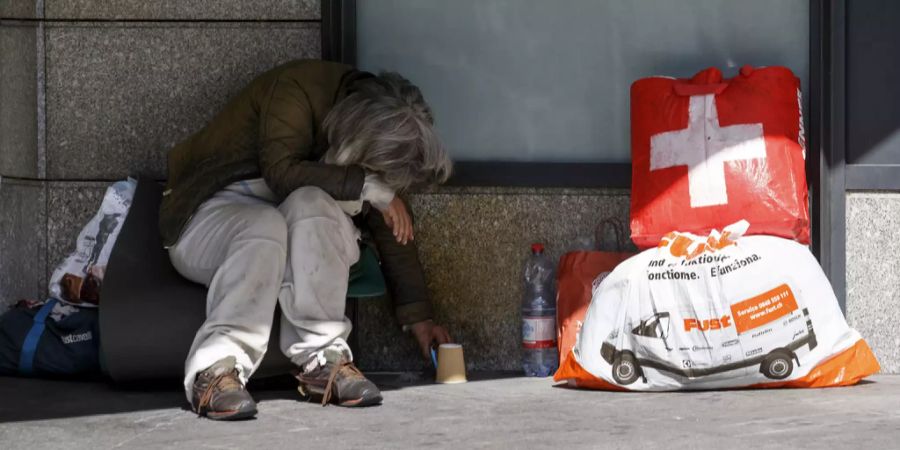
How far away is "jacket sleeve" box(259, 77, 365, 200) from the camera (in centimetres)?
434

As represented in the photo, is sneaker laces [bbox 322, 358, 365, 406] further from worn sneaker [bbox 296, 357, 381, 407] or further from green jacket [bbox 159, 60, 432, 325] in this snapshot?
green jacket [bbox 159, 60, 432, 325]

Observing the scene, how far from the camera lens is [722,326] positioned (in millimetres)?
4246

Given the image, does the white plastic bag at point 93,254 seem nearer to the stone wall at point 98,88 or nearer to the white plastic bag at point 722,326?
the stone wall at point 98,88

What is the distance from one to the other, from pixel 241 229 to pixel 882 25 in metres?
2.40

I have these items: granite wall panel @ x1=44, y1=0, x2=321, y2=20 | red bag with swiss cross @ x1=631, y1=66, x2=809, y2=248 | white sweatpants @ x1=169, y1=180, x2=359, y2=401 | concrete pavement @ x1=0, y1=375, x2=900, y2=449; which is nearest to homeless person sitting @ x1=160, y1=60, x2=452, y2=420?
white sweatpants @ x1=169, y1=180, x2=359, y2=401

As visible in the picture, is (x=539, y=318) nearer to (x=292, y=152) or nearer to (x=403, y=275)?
(x=403, y=275)

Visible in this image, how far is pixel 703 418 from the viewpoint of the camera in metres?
3.80

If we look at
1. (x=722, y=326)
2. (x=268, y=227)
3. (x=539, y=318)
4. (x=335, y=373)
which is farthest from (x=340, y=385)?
(x=722, y=326)

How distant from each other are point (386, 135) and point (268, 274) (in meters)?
0.59

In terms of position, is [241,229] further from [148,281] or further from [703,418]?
[703,418]

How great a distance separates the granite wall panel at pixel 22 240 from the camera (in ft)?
16.5

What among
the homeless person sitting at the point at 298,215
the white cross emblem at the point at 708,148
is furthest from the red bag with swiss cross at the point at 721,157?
the homeless person sitting at the point at 298,215

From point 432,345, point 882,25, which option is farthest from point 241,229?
point 882,25

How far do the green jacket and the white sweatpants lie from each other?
0.08 metres
